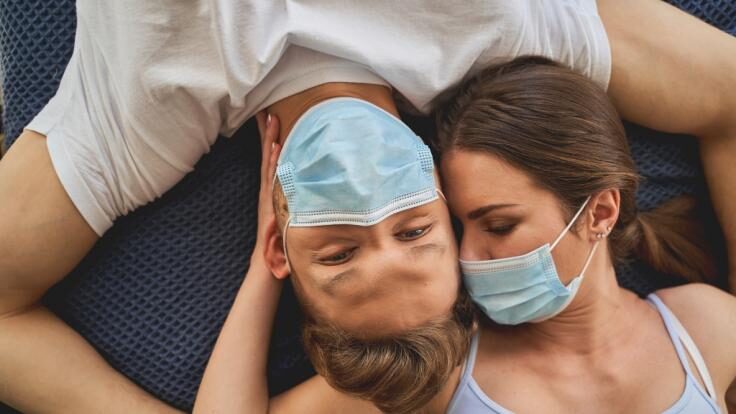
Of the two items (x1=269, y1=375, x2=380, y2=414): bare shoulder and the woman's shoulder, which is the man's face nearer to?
(x1=269, y1=375, x2=380, y2=414): bare shoulder

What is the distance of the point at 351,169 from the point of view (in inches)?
46.9

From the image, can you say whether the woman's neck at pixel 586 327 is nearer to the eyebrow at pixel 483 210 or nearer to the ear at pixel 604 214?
the ear at pixel 604 214

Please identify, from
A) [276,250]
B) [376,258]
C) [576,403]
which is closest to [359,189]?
[376,258]

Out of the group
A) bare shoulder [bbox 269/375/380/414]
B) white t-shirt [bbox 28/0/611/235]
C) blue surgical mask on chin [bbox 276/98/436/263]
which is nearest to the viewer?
blue surgical mask on chin [bbox 276/98/436/263]

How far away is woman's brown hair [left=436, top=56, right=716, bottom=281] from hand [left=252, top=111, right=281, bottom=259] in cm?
36

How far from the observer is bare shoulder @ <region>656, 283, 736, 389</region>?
154cm

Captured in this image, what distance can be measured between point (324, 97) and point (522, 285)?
1.85ft

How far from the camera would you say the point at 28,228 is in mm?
1399

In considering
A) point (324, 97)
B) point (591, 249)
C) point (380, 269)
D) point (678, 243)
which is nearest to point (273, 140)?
point (324, 97)

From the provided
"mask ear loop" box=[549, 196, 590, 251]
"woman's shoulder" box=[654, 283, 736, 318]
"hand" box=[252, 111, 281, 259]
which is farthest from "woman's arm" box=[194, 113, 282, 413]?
"woman's shoulder" box=[654, 283, 736, 318]

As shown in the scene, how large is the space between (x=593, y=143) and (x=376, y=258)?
20.3 inches

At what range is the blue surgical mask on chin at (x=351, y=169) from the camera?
1.19 metres

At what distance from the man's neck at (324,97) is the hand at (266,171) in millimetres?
23

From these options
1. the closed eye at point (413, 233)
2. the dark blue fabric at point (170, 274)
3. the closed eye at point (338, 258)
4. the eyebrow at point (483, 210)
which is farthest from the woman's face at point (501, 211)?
the dark blue fabric at point (170, 274)
